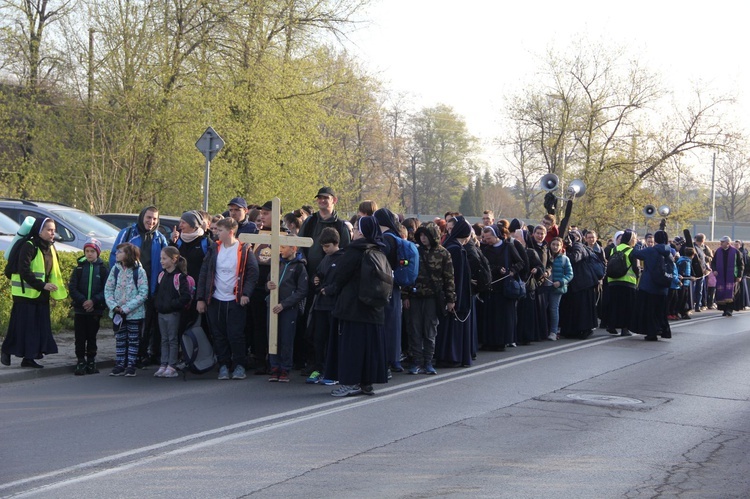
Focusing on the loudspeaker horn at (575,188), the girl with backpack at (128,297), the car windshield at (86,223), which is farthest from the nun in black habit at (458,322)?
the loudspeaker horn at (575,188)

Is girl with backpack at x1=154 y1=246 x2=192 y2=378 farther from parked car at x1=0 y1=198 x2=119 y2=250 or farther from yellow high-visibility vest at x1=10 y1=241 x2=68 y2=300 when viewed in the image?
parked car at x1=0 y1=198 x2=119 y2=250

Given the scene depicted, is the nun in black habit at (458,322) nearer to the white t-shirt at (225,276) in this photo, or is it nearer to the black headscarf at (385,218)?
the black headscarf at (385,218)

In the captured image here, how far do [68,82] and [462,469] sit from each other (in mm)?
23359

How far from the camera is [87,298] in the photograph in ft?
36.6

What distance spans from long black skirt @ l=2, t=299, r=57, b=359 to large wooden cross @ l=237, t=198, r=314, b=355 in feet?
8.35

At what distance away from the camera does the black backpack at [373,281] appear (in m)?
9.83

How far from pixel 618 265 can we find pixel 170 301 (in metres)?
9.15

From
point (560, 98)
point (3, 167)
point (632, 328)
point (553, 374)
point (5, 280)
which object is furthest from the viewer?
point (560, 98)

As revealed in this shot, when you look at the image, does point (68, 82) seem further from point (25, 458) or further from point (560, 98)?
point (25, 458)

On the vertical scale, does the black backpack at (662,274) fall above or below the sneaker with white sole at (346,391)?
above

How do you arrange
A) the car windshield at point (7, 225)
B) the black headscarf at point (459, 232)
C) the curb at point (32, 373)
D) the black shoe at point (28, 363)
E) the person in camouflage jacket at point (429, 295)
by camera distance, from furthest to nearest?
the car windshield at point (7, 225)
the black headscarf at point (459, 232)
the person in camouflage jacket at point (429, 295)
the black shoe at point (28, 363)
the curb at point (32, 373)

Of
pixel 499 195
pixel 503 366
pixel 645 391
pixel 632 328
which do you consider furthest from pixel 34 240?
pixel 499 195

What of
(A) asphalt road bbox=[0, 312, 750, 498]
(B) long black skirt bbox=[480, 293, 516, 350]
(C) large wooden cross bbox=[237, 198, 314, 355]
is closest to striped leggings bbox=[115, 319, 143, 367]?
(A) asphalt road bbox=[0, 312, 750, 498]

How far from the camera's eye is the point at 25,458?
7.10 m
